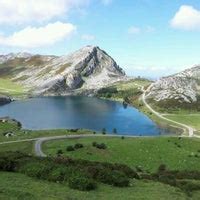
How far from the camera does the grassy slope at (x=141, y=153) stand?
76938 millimetres

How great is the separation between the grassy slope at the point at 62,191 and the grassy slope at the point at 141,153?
38.0 m

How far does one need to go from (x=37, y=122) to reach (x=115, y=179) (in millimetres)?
135453

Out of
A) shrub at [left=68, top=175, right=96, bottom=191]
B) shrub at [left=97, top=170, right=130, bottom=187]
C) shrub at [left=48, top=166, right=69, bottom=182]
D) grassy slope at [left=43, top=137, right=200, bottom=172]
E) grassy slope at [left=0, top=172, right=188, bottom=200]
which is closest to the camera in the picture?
grassy slope at [left=0, top=172, right=188, bottom=200]

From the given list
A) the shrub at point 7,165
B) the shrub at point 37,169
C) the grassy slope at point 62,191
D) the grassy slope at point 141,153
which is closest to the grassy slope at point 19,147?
the grassy slope at point 141,153

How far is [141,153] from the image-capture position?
280 feet

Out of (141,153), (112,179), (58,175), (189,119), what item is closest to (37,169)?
(58,175)

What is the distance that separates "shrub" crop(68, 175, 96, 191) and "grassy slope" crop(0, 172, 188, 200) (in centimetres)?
52

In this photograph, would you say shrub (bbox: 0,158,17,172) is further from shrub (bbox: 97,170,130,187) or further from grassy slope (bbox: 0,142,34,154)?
grassy slope (bbox: 0,142,34,154)

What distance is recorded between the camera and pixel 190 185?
40094 mm

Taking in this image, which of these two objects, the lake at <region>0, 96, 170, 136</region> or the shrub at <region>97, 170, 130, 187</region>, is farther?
the lake at <region>0, 96, 170, 136</region>

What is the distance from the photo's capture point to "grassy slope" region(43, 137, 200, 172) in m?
76.9

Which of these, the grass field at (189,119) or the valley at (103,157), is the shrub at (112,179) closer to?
the valley at (103,157)

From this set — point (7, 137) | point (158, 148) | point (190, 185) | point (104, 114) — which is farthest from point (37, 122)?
point (190, 185)

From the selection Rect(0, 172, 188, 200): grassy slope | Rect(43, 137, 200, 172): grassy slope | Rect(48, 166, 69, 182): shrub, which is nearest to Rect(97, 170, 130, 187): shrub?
Rect(0, 172, 188, 200): grassy slope
